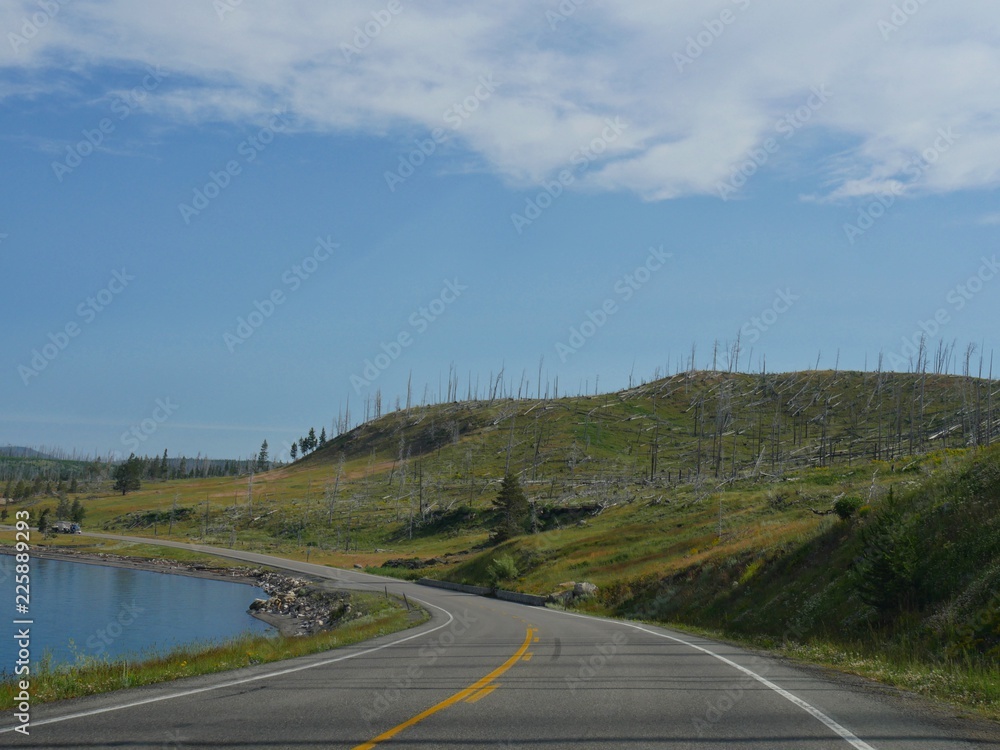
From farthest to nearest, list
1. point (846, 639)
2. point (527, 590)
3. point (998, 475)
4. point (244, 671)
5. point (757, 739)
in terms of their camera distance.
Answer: point (527, 590) → point (998, 475) → point (846, 639) → point (244, 671) → point (757, 739)

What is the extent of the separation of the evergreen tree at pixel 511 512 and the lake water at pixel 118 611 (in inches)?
957

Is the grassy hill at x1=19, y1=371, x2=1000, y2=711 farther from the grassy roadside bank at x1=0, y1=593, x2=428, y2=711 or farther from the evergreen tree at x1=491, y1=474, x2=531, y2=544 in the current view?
the grassy roadside bank at x1=0, y1=593, x2=428, y2=711

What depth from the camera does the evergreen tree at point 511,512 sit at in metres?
80.4

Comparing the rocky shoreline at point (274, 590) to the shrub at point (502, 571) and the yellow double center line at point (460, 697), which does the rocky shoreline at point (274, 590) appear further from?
the yellow double center line at point (460, 697)

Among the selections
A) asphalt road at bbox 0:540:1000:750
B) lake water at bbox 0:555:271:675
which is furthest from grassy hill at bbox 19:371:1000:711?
lake water at bbox 0:555:271:675

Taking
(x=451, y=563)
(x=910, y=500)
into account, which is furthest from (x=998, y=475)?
(x=451, y=563)

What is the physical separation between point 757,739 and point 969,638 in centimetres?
971

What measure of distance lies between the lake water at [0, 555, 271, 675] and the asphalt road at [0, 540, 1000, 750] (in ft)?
62.3

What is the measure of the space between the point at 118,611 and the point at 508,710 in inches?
2027

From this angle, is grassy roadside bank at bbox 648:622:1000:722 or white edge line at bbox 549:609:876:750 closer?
white edge line at bbox 549:609:876:750

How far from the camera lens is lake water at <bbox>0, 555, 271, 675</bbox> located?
128ft

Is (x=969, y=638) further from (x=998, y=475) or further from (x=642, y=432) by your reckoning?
(x=642, y=432)

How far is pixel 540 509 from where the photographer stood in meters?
97.5

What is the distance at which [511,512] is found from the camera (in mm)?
82312
